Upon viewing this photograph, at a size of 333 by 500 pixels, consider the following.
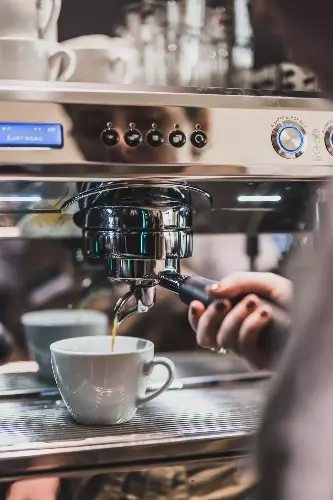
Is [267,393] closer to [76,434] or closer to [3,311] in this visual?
[76,434]

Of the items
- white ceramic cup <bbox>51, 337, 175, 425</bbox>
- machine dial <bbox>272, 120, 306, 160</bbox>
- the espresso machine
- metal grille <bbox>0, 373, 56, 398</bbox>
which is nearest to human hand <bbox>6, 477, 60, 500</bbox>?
the espresso machine

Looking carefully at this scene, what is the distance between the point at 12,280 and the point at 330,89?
56 cm

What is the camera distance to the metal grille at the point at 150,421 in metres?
0.65

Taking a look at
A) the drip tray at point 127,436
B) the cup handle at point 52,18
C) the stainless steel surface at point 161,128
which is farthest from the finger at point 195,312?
the cup handle at point 52,18

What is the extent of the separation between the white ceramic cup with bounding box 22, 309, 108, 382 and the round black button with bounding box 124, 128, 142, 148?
287 mm

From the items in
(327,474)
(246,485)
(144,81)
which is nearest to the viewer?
(327,474)

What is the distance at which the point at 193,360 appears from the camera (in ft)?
2.89

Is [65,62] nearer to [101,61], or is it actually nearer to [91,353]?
[101,61]

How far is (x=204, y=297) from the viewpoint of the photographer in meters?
0.77

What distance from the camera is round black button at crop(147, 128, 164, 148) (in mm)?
620

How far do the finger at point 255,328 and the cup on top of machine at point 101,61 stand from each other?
282 mm

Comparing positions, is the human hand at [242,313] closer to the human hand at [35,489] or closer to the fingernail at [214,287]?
the fingernail at [214,287]

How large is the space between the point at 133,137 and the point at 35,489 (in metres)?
0.30

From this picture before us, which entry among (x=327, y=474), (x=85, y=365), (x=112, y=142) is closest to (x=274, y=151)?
(x=112, y=142)
